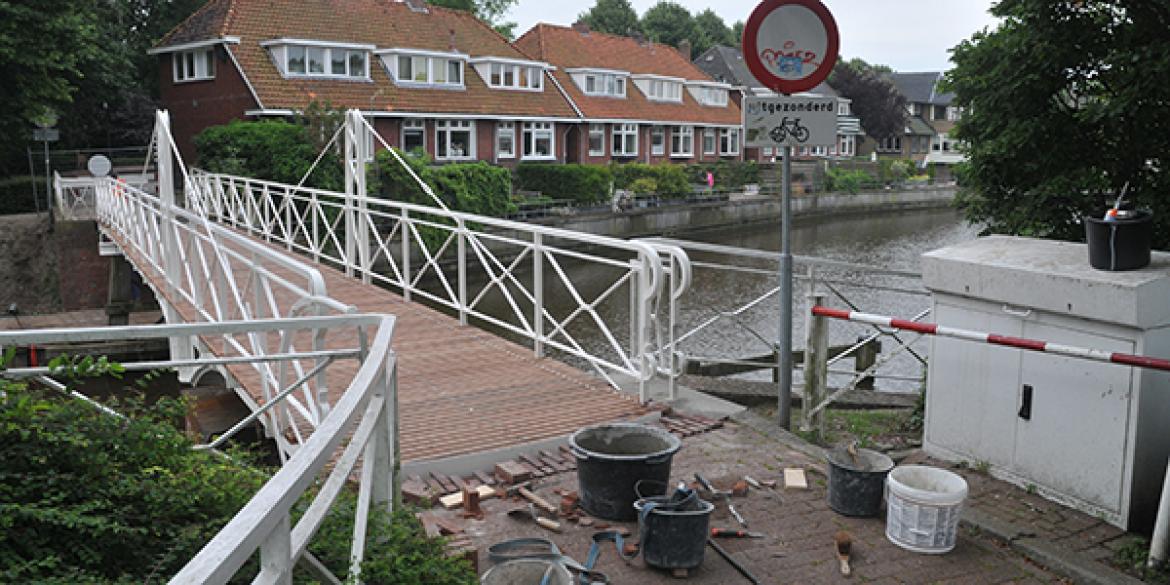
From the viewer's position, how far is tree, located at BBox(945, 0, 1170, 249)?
273 inches

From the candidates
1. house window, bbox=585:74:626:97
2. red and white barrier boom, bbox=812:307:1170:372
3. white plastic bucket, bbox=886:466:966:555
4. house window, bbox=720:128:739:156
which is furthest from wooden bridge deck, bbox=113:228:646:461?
house window, bbox=720:128:739:156

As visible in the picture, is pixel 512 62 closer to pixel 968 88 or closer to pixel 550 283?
pixel 550 283

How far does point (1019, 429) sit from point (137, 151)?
121ft

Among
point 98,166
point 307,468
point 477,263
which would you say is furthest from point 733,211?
point 307,468

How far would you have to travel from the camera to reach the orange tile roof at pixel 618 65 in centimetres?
4653

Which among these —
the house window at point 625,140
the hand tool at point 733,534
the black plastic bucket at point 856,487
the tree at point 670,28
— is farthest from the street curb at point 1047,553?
the tree at point 670,28

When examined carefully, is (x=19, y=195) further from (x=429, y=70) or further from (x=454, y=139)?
(x=454, y=139)

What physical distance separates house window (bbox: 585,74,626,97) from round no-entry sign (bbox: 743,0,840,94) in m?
41.1

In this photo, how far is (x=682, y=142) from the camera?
51719 mm

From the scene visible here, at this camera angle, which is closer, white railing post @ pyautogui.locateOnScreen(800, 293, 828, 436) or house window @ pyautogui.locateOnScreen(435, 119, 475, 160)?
white railing post @ pyautogui.locateOnScreen(800, 293, 828, 436)

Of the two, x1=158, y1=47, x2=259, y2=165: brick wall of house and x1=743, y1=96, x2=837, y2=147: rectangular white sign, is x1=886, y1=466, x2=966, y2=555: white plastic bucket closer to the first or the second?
x1=743, y1=96, x2=837, y2=147: rectangular white sign

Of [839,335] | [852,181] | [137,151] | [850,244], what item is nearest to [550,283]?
[839,335]

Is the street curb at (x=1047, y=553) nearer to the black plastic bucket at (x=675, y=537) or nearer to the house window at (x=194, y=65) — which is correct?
the black plastic bucket at (x=675, y=537)

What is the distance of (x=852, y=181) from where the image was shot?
171 feet
